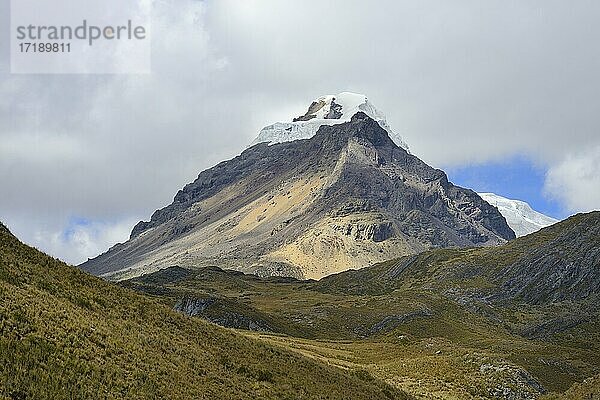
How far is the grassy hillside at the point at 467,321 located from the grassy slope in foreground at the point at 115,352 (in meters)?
17.3

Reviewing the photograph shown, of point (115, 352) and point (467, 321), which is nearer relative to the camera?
point (115, 352)

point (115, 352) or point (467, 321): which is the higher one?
point (115, 352)

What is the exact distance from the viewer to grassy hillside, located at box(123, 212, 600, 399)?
54125 millimetres

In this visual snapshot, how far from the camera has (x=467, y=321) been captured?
12862 centimetres

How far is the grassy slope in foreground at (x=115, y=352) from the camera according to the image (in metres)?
21.1

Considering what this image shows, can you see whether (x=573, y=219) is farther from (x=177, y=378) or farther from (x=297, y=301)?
(x=177, y=378)

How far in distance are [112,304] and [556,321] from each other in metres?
113

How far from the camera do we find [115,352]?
2528 centimetres

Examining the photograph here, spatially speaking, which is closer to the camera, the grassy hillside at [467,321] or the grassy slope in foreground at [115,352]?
the grassy slope in foreground at [115,352]

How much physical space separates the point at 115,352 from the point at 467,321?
11606 centimetres

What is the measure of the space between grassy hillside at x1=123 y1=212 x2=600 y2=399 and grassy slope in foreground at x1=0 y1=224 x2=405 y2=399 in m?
17.3

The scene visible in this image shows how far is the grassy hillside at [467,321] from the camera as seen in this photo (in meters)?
54.1

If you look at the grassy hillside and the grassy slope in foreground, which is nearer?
the grassy slope in foreground

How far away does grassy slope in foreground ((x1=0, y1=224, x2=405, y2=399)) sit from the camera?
21.1 metres
